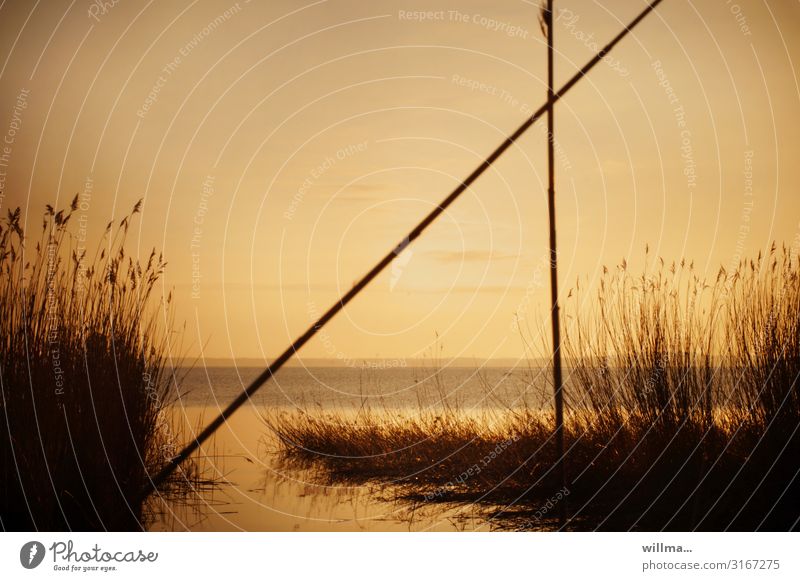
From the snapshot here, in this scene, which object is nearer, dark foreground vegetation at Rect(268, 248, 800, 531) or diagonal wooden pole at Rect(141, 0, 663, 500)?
diagonal wooden pole at Rect(141, 0, 663, 500)

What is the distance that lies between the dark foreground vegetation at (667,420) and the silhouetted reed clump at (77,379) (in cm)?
163

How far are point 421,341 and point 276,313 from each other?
1.17m

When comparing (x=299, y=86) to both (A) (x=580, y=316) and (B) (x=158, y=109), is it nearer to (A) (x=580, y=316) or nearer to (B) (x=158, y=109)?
(B) (x=158, y=109)

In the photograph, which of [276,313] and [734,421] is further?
[276,313]

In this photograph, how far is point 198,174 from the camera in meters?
4.60

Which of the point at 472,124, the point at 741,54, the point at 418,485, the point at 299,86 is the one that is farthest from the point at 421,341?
the point at 741,54

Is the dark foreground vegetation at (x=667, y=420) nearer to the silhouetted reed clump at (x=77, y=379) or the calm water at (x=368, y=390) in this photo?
the calm water at (x=368, y=390)

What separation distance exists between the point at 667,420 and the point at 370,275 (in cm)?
187

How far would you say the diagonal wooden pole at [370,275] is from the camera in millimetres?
3791

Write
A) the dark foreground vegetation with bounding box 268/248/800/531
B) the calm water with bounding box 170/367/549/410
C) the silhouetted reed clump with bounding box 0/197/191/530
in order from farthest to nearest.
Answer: the calm water with bounding box 170/367/549/410, the dark foreground vegetation with bounding box 268/248/800/531, the silhouetted reed clump with bounding box 0/197/191/530

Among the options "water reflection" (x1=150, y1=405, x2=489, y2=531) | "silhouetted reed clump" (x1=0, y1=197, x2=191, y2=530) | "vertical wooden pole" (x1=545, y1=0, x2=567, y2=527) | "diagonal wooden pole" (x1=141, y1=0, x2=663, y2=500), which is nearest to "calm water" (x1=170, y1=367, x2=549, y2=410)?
"vertical wooden pole" (x1=545, y1=0, x2=567, y2=527)

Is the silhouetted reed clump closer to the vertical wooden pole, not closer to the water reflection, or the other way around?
the water reflection

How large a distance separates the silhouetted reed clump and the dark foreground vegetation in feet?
5.35

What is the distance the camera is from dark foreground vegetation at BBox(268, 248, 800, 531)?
13.3 feet
